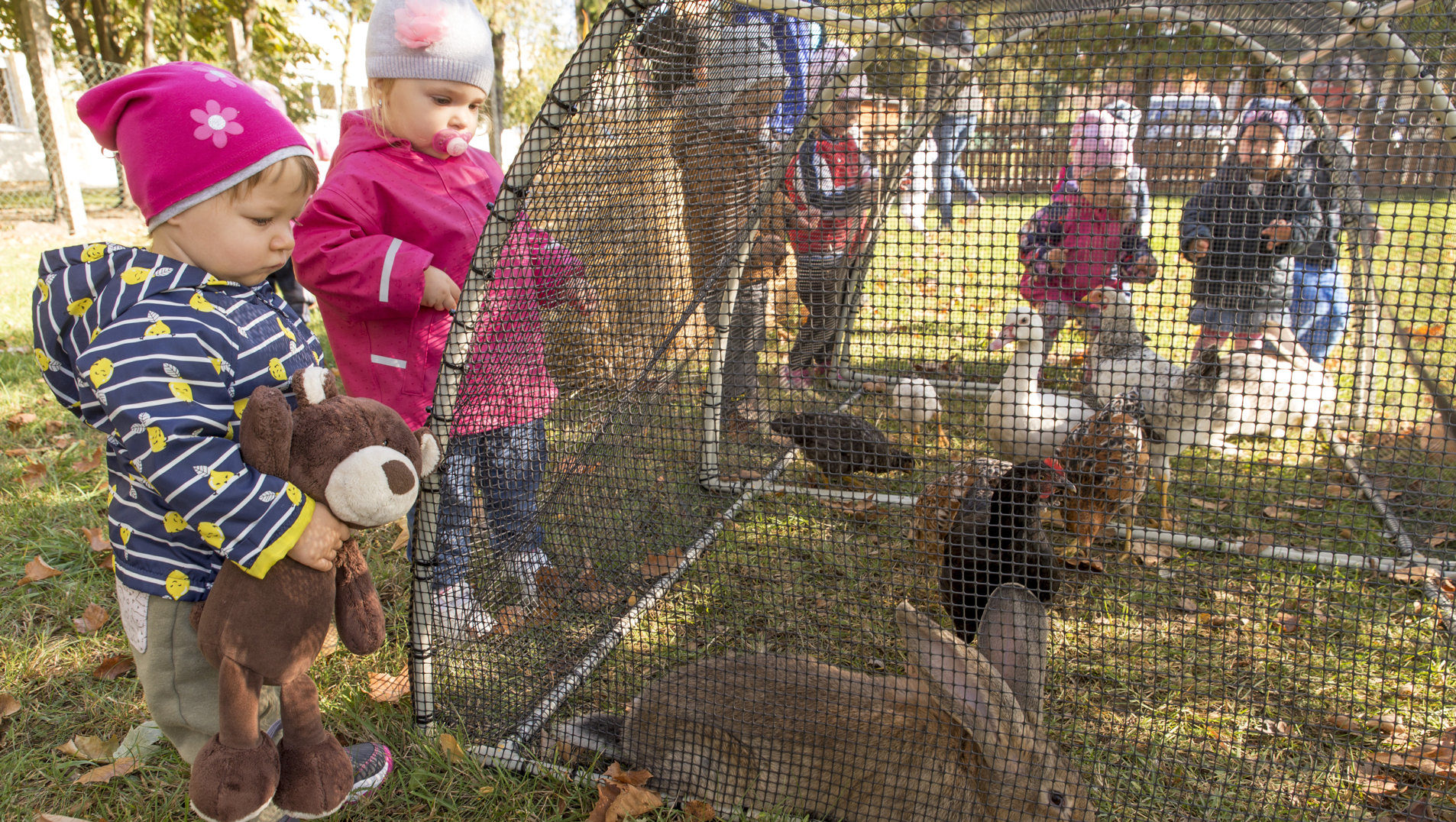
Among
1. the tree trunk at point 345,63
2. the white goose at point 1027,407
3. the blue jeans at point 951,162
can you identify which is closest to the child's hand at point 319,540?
the blue jeans at point 951,162

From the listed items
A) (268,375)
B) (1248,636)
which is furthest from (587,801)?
(1248,636)

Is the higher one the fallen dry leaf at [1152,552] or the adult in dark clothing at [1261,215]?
the adult in dark clothing at [1261,215]

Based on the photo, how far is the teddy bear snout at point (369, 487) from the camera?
1572mm

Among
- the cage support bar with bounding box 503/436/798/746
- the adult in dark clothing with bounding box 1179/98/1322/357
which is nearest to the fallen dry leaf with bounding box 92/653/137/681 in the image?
the cage support bar with bounding box 503/436/798/746

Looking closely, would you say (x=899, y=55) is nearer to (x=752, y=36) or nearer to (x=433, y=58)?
(x=752, y=36)

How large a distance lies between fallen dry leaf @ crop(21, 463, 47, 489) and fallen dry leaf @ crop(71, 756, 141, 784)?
2103 millimetres

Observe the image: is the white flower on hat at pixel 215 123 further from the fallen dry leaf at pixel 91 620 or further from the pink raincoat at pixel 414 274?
the fallen dry leaf at pixel 91 620

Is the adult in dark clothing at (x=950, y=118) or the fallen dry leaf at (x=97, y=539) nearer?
the adult in dark clothing at (x=950, y=118)

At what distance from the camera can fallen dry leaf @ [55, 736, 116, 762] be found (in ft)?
7.47

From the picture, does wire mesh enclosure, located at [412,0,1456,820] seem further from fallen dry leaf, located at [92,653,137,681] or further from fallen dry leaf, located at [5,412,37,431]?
fallen dry leaf, located at [5,412,37,431]

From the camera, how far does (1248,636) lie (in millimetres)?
2801

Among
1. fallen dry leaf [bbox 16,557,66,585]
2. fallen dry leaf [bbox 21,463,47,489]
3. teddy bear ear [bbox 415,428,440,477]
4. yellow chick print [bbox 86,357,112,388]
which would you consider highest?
yellow chick print [bbox 86,357,112,388]

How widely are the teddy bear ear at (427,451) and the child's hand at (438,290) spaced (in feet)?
1.79

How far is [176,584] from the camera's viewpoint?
170 centimetres
